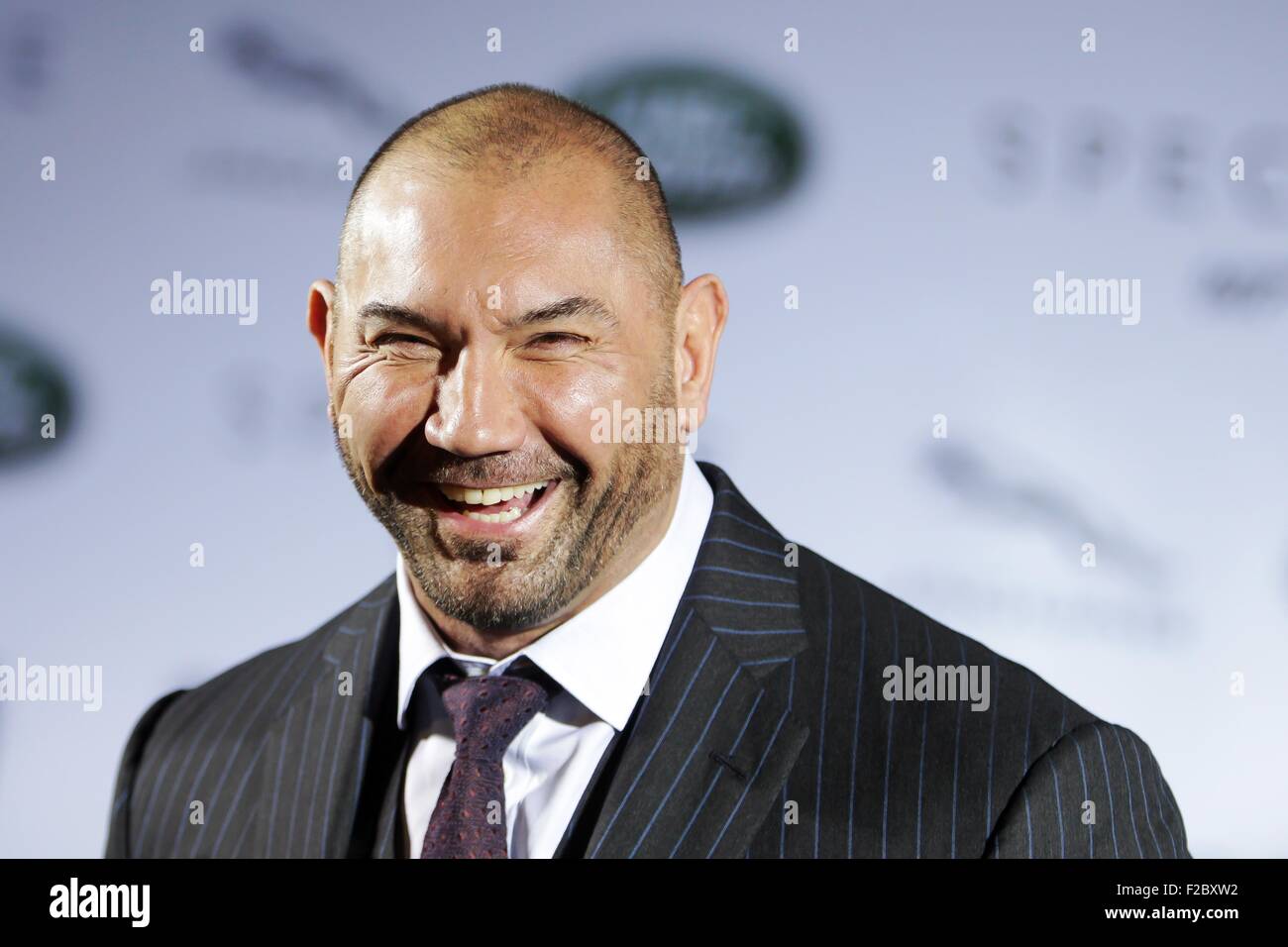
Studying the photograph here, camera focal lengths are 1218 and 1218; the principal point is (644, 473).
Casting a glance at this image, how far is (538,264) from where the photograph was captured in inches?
74.9

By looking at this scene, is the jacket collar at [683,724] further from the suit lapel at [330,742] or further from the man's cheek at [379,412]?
the man's cheek at [379,412]

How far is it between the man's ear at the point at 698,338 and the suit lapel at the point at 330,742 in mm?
682

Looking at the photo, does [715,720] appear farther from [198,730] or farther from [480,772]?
[198,730]

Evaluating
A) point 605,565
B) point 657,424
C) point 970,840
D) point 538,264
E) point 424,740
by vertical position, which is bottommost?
point 970,840

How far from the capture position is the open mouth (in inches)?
79.4

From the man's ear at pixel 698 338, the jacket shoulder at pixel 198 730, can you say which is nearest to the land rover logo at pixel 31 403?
the jacket shoulder at pixel 198 730

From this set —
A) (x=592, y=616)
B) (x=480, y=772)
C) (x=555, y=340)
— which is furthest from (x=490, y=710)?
(x=555, y=340)

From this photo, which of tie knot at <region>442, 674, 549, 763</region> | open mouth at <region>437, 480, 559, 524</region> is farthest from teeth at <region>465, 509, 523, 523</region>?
tie knot at <region>442, 674, 549, 763</region>
